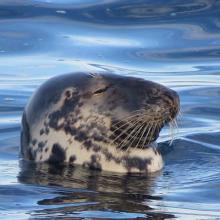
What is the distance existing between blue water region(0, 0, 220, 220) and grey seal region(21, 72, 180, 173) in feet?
0.45

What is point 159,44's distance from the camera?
50.2ft

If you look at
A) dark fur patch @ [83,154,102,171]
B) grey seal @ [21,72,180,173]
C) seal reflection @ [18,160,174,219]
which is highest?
grey seal @ [21,72,180,173]

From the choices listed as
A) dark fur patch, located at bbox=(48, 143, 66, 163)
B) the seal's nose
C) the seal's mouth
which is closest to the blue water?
dark fur patch, located at bbox=(48, 143, 66, 163)

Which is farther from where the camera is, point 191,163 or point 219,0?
point 219,0

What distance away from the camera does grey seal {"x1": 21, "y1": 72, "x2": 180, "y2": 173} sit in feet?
28.8

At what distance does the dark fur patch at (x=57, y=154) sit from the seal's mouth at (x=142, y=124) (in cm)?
43

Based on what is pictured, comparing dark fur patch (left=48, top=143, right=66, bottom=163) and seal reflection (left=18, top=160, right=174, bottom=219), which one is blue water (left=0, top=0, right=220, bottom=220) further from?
dark fur patch (left=48, top=143, right=66, bottom=163)

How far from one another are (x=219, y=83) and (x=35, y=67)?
2.19 m

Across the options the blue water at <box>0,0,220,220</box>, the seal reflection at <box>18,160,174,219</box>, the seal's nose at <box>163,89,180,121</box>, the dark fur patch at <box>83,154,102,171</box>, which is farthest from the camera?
the dark fur patch at <box>83,154,102,171</box>

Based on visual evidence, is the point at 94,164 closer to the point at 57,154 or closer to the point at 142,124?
the point at 57,154

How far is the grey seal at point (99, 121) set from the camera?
8766mm

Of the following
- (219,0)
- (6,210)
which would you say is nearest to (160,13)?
(219,0)

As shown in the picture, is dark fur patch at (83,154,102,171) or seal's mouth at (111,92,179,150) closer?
seal's mouth at (111,92,179,150)

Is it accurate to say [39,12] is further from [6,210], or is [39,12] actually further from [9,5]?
[6,210]
